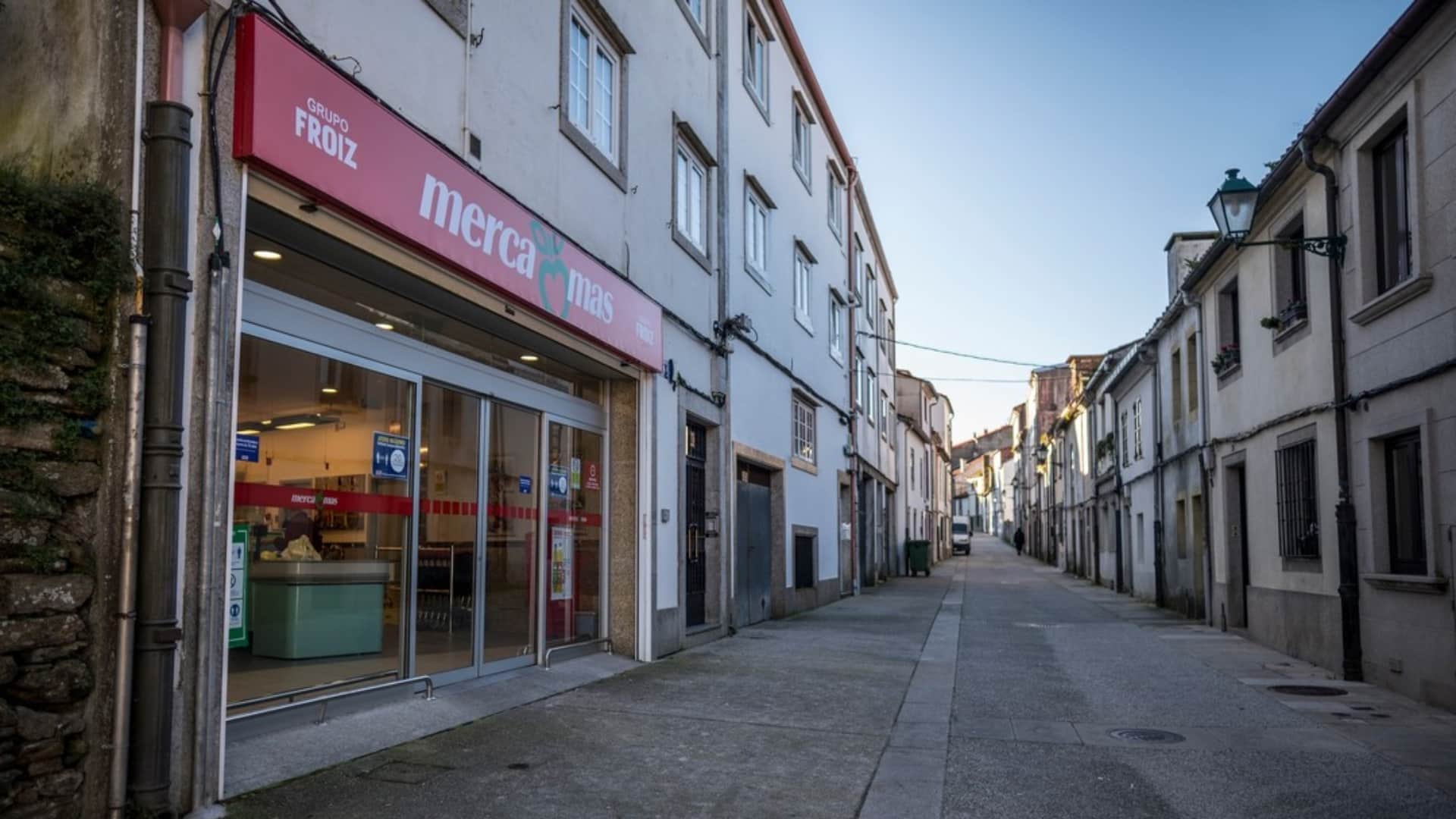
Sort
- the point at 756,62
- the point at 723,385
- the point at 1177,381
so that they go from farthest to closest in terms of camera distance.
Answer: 1. the point at 1177,381
2. the point at 756,62
3. the point at 723,385

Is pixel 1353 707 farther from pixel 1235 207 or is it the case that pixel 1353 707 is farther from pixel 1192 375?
pixel 1192 375

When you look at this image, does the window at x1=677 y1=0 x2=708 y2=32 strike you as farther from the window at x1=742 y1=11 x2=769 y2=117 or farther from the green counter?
the green counter

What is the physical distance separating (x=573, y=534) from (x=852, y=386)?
15.9 meters

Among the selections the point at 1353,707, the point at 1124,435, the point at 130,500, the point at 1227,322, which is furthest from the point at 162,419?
the point at 1124,435

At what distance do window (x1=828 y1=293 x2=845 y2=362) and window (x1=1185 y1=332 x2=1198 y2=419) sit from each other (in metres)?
7.22

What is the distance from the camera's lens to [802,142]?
68.6 feet

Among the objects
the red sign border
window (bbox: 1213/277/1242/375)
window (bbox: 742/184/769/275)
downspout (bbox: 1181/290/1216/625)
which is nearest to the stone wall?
the red sign border

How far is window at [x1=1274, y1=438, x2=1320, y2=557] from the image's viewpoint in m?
12.2

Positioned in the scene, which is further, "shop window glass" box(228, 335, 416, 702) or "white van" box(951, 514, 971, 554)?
"white van" box(951, 514, 971, 554)

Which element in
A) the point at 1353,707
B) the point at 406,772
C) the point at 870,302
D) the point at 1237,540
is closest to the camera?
the point at 406,772

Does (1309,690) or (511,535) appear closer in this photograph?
(511,535)

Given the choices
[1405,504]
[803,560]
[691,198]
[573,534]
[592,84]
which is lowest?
[803,560]

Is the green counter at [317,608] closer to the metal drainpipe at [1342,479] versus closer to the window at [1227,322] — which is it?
the metal drainpipe at [1342,479]

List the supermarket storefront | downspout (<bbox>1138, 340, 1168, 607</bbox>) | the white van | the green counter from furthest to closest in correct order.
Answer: the white van
downspout (<bbox>1138, 340, 1168, 607</bbox>)
the green counter
the supermarket storefront
